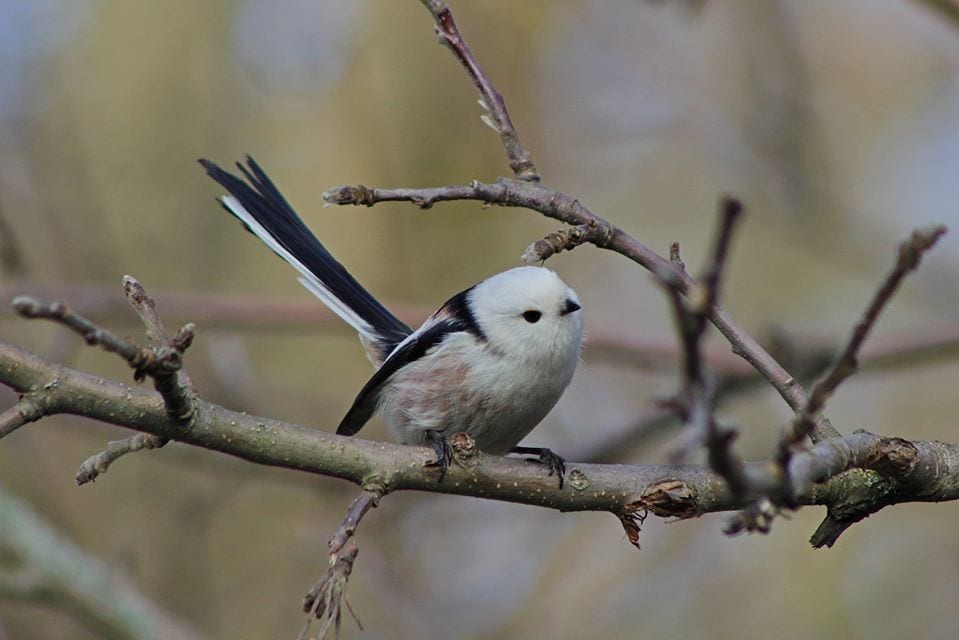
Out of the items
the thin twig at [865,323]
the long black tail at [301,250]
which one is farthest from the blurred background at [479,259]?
the thin twig at [865,323]

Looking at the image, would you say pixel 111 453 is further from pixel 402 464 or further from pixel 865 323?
pixel 865 323

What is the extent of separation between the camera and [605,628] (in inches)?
177

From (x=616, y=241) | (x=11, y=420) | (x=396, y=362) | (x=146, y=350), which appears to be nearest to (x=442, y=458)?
(x=616, y=241)

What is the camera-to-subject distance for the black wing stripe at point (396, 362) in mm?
2789

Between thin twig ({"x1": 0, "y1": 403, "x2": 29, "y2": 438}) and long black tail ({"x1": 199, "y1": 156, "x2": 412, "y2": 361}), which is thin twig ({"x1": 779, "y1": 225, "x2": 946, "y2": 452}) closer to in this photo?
thin twig ({"x1": 0, "y1": 403, "x2": 29, "y2": 438})

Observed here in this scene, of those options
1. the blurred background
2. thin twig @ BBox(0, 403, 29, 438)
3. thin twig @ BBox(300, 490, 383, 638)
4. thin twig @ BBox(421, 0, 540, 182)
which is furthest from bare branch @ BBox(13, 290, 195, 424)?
the blurred background

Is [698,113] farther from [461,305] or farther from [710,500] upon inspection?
[710,500]

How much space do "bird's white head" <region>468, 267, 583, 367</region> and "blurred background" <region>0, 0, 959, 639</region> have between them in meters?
1.06

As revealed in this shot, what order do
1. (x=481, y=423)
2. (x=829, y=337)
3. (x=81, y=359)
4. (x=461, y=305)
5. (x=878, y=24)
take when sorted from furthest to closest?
(x=878, y=24) < (x=81, y=359) < (x=829, y=337) < (x=461, y=305) < (x=481, y=423)

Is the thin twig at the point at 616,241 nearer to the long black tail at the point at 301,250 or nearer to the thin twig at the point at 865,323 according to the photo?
the thin twig at the point at 865,323

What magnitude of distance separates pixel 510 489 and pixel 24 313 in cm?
98

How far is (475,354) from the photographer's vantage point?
2676mm

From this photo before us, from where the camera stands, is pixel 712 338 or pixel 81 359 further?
pixel 81 359

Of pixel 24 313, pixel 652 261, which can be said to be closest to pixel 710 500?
pixel 652 261
